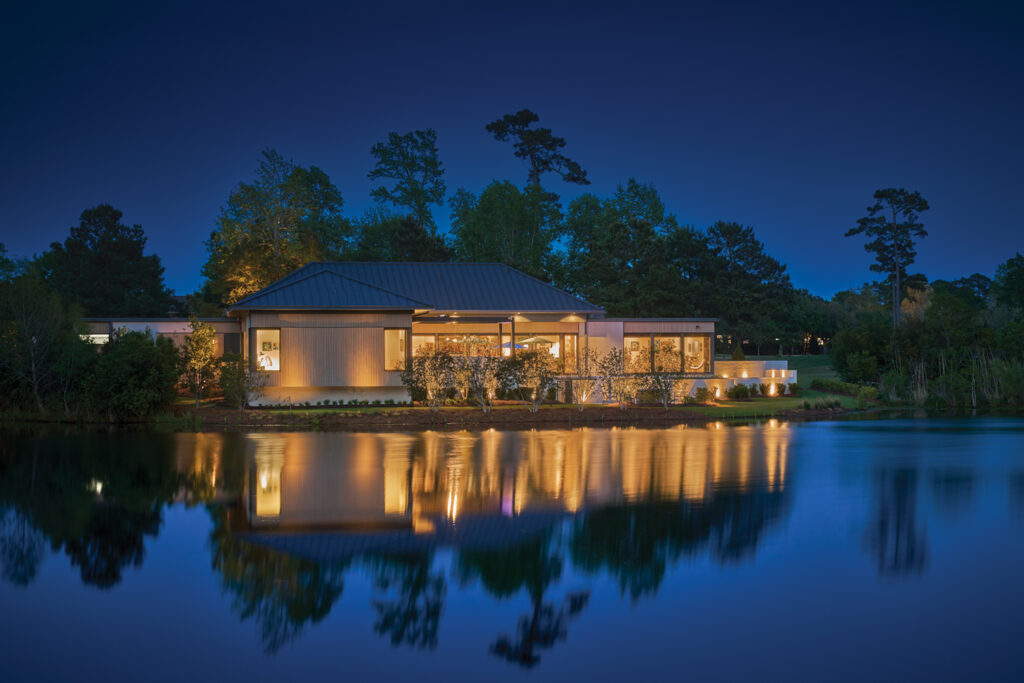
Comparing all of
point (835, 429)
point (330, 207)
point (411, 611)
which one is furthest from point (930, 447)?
point (330, 207)

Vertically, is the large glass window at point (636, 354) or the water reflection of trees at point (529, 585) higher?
the large glass window at point (636, 354)

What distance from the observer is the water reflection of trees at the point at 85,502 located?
8641 millimetres

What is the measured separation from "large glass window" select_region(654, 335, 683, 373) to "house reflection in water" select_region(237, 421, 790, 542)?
40.0 feet

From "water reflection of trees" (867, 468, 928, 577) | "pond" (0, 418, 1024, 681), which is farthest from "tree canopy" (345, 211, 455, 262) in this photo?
"water reflection of trees" (867, 468, 928, 577)

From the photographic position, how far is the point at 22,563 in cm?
841

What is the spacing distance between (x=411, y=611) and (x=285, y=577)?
58.6 inches

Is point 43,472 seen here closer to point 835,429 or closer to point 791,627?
point 791,627

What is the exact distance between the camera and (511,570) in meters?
7.98

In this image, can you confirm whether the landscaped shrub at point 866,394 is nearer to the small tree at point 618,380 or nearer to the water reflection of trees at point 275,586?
the small tree at point 618,380

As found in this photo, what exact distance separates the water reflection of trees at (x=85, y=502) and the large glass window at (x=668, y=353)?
19810 mm

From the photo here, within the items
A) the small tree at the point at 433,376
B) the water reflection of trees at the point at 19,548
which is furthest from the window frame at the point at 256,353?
the water reflection of trees at the point at 19,548

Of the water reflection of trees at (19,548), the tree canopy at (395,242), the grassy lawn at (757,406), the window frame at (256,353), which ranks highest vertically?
the tree canopy at (395,242)

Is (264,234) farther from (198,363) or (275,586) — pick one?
(275,586)

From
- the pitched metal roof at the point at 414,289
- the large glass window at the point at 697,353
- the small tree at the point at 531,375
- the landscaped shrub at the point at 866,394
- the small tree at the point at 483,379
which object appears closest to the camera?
the small tree at the point at 483,379
